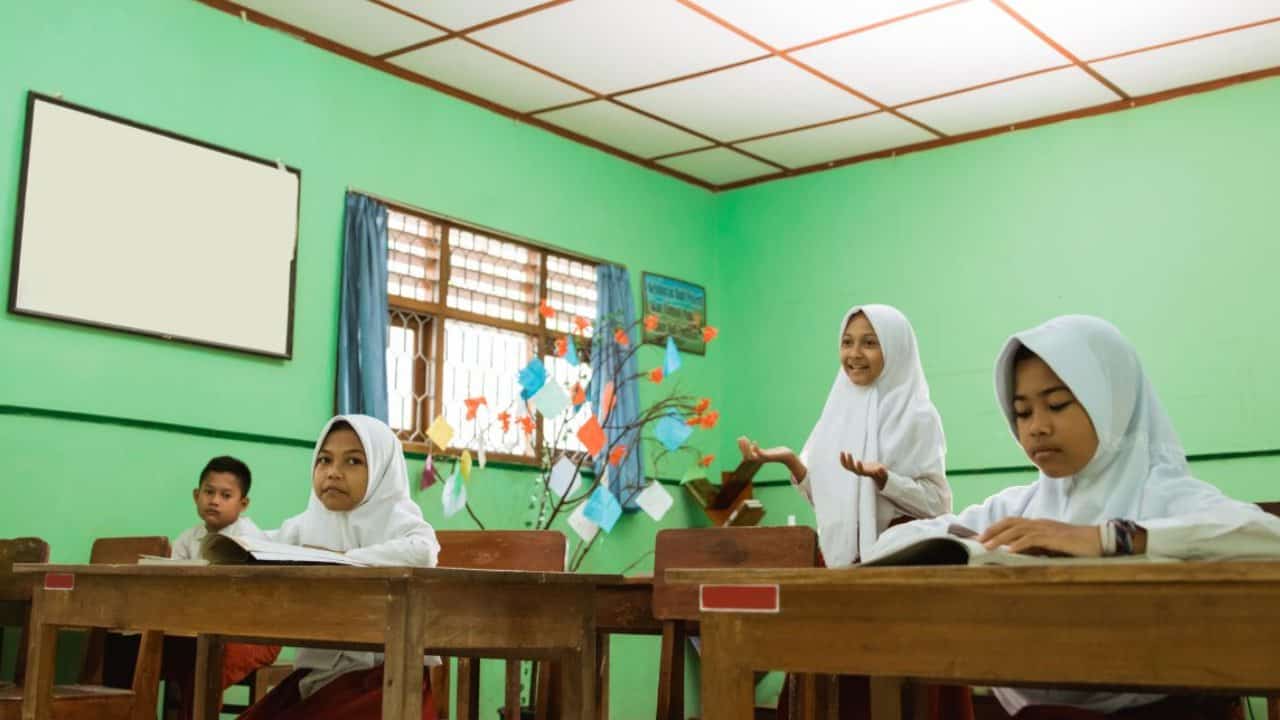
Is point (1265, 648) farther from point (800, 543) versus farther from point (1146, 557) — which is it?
point (800, 543)

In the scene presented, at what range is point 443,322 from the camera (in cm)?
562

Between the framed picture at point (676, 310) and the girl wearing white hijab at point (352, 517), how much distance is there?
12.0ft

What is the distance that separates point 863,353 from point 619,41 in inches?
89.5

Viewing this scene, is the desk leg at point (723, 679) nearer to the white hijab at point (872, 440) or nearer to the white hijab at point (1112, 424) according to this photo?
the white hijab at point (1112, 424)

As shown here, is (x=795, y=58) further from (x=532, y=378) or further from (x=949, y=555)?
(x=949, y=555)

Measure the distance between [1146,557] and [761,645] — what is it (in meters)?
0.44

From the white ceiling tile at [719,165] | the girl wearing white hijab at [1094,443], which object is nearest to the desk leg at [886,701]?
the girl wearing white hijab at [1094,443]

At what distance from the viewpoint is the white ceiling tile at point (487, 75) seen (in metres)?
5.38

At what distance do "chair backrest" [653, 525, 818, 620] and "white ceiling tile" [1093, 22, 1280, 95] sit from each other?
3.30 m

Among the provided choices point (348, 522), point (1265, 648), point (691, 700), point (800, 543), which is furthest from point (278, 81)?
point (1265, 648)

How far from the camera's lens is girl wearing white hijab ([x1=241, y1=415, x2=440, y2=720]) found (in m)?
2.68

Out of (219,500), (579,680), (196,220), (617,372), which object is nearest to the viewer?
(579,680)

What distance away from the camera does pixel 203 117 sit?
4.75m

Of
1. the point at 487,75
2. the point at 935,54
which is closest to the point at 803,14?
the point at 935,54
